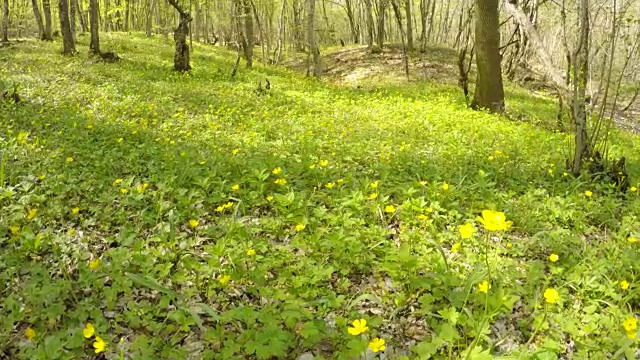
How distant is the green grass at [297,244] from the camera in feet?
9.20

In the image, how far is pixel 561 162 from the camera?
620 cm

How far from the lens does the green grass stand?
2.80m

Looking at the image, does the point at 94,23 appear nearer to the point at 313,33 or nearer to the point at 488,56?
the point at 313,33

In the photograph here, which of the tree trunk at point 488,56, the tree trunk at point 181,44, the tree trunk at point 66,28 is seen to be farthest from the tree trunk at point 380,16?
the tree trunk at point 66,28

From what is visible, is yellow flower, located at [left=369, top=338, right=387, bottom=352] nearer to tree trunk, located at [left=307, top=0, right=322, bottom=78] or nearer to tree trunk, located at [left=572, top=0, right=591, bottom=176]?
tree trunk, located at [left=572, top=0, right=591, bottom=176]

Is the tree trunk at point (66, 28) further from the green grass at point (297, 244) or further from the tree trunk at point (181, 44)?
the green grass at point (297, 244)

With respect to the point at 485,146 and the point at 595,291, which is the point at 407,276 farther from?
the point at 485,146

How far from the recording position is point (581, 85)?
17.8 ft

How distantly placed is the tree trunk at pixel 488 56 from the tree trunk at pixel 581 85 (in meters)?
4.62

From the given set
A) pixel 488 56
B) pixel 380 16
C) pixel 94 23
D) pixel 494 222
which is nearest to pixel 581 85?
pixel 494 222

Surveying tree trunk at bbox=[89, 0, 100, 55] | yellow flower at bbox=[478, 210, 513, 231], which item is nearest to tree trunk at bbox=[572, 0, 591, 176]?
yellow flower at bbox=[478, 210, 513, 231]

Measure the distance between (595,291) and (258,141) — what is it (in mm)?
5120

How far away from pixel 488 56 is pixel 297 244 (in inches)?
337

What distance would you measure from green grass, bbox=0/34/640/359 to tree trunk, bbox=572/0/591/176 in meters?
0.49
